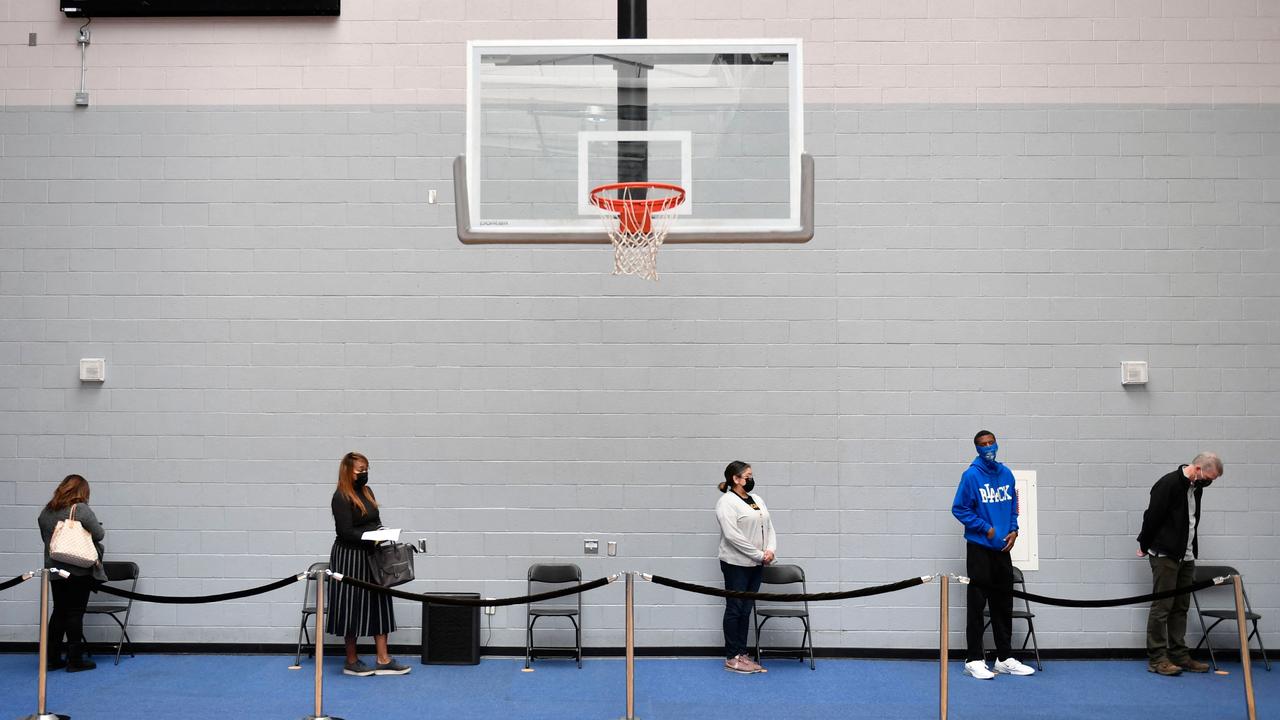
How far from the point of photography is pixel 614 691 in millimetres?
6824

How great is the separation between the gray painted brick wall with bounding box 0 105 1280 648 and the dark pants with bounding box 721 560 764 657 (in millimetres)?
403

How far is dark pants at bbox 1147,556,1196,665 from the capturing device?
7.33m

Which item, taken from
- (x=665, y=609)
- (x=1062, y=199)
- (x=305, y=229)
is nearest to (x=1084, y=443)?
(x=1062, y=199)

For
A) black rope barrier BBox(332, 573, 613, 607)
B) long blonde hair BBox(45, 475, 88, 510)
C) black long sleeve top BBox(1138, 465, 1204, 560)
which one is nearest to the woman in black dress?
black rope barrier BBox(332, 573, 613, 607)

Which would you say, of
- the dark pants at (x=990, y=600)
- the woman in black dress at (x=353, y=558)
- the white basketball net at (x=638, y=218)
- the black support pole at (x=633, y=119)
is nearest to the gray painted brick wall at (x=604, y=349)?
the dark pants at (x=990, y=600)

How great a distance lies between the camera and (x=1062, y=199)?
7.84 m

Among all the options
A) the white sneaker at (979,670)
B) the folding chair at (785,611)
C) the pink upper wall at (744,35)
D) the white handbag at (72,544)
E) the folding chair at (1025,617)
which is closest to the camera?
the white handbag at (72,544)

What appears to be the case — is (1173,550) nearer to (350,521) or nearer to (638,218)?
(638,218)

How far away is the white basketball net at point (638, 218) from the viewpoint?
235 inches

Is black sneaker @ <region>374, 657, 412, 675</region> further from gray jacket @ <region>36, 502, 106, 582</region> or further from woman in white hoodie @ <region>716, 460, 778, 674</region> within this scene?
woman in white hoodie @ <region>716, 460, 778, 674</region>

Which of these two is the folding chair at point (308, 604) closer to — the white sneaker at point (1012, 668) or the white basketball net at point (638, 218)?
the white basketball net at point (638, 218)

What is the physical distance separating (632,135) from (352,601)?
367 centimetres

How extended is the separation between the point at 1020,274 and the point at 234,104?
6.14m

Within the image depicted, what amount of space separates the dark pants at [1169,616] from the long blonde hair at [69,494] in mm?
7578
